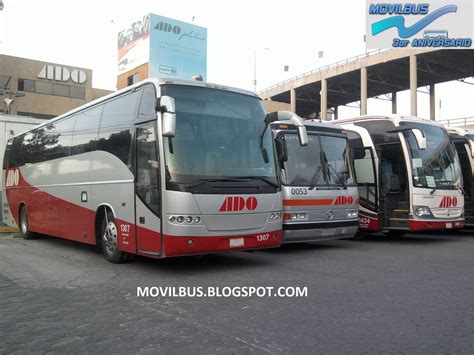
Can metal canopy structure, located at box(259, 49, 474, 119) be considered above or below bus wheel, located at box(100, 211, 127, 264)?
above

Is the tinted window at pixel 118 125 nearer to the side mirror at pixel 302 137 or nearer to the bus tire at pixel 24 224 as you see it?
the side mirror at pixel 302 137

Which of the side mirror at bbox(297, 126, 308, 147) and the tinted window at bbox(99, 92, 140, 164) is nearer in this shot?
the tinted window at bbox(99, 92, 140, 164)

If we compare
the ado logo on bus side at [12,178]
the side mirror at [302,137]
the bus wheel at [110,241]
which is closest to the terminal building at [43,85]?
the ado logo on bus side at [12,178]

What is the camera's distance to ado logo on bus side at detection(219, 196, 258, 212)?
301 inches

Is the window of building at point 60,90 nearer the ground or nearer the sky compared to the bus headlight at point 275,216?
nearer the sky

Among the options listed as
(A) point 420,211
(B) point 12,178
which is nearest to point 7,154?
(B) point 12,178

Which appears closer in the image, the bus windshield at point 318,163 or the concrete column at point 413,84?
the bus windshield at point 318,163

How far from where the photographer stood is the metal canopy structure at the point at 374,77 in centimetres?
4366

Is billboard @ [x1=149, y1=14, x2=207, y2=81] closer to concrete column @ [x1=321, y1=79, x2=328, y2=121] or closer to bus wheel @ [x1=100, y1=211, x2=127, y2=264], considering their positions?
concrete column @ [x1=321, y1=79, x2=328, y2=121]

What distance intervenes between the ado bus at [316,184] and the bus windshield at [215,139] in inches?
55.3

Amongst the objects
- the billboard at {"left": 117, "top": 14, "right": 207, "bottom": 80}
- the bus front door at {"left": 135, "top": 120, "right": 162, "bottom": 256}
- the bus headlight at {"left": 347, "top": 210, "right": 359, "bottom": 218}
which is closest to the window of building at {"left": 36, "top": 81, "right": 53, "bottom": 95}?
the billboard at {"left": 117, "top": 14, "right": 207, "bottom": 80}

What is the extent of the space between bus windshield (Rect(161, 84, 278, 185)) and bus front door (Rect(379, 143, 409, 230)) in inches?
194

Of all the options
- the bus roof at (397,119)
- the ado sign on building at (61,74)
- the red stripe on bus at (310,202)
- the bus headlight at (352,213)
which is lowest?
the bus headlight at (352,213)

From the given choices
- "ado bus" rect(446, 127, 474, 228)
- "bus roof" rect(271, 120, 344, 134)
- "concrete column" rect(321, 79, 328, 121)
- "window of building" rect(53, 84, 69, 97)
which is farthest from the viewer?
"concrete column" rect(321, 79, 328, 121)
